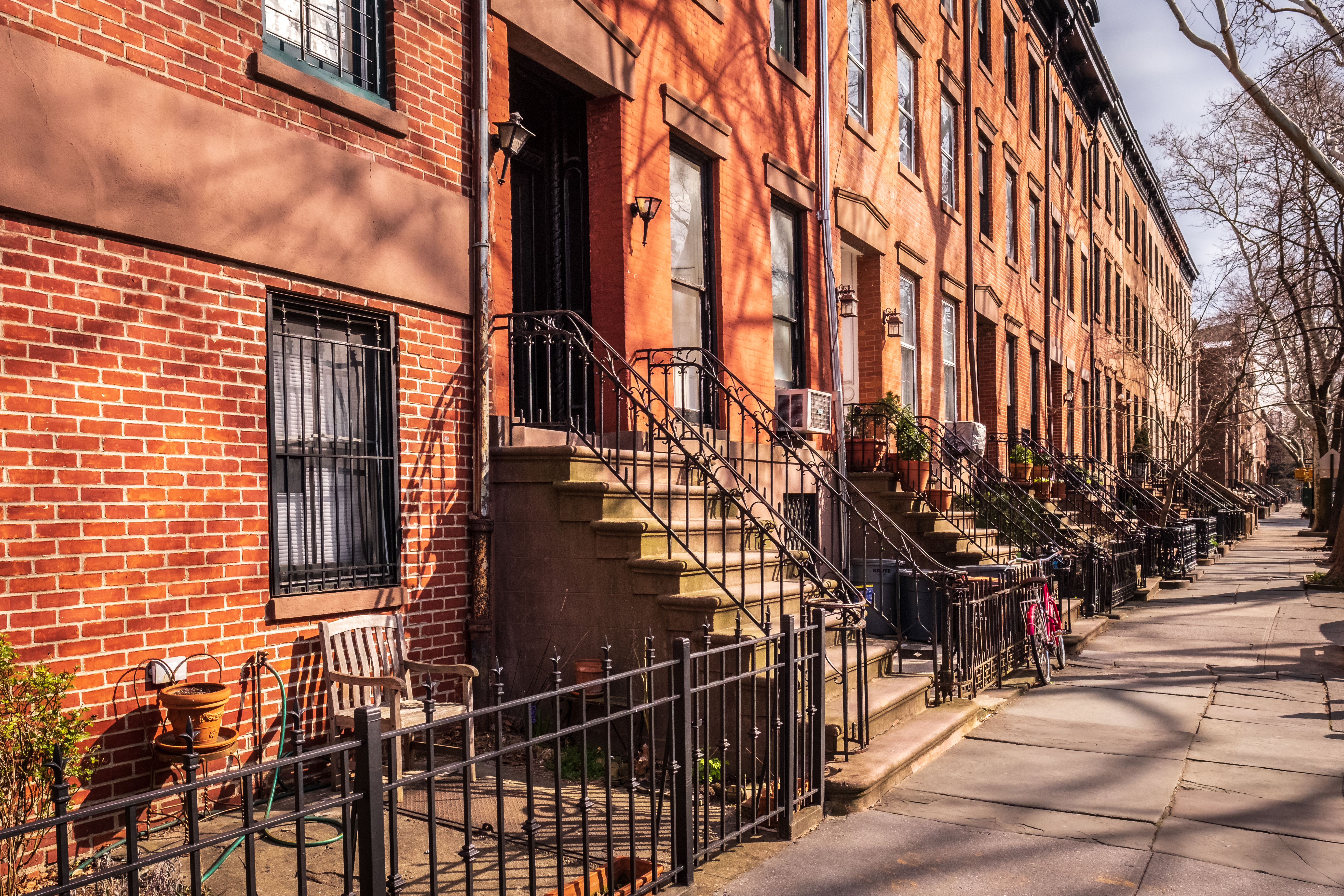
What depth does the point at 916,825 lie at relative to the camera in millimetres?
5109

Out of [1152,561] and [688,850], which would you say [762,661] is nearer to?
[688,850]

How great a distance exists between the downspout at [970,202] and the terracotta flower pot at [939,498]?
4549 millimetres

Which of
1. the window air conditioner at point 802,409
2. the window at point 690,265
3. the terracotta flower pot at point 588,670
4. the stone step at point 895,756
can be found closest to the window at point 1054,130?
the window air conditioner at point 802,409

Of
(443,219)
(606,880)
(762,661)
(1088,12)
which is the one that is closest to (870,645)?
(762,661)

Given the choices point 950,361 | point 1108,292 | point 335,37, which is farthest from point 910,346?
point 1108,292

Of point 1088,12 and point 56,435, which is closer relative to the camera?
point 56,435

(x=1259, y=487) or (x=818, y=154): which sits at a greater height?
(x=818, y=154)

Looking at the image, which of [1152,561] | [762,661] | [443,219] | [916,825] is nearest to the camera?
[916,825]

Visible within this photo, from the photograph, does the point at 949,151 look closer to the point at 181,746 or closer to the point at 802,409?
the point at 802,409

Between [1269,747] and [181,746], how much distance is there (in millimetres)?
6569

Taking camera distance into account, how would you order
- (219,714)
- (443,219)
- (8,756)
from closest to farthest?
(8,756) < (219,714) < (443,219)

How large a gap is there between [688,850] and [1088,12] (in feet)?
76.6

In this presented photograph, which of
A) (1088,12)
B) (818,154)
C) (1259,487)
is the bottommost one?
(1259,487)

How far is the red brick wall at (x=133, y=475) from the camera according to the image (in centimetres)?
425
